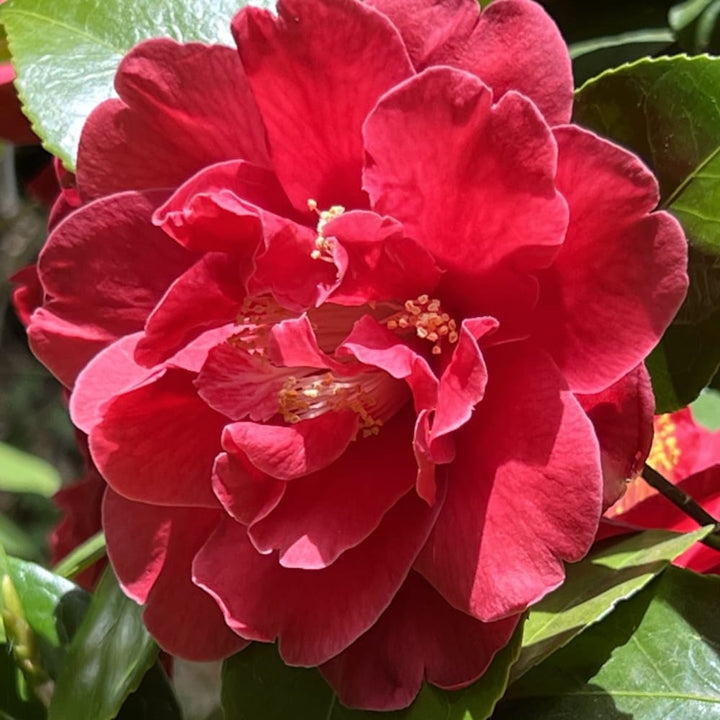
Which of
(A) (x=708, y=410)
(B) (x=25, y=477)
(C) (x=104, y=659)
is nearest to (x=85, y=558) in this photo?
(C) (x=104, y=659)

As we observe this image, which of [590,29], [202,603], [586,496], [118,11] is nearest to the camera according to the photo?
[586,496]

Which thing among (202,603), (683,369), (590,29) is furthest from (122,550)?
(590,29)

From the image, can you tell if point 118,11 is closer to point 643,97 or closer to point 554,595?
point 643,97

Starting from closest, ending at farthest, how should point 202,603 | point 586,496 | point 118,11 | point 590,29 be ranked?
1. point 586,496
2. point 202,603
3. point 118,11
4. point 590,29

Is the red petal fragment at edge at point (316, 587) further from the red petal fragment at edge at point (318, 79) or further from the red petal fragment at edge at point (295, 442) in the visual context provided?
the red petal fragment at edge at point (318, 79)

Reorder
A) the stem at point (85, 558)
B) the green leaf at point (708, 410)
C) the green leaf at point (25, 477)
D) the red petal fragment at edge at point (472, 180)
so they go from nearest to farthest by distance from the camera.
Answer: the red petal fragment at edge at point (472, 180), the stem at point (85, 558), the green leaf at point (708, 410), the green leaf at point (25, 477)

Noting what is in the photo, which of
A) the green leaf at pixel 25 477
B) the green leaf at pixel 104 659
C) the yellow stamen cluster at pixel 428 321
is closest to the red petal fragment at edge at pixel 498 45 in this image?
the yellow stamen cluster at pixel 428 321
